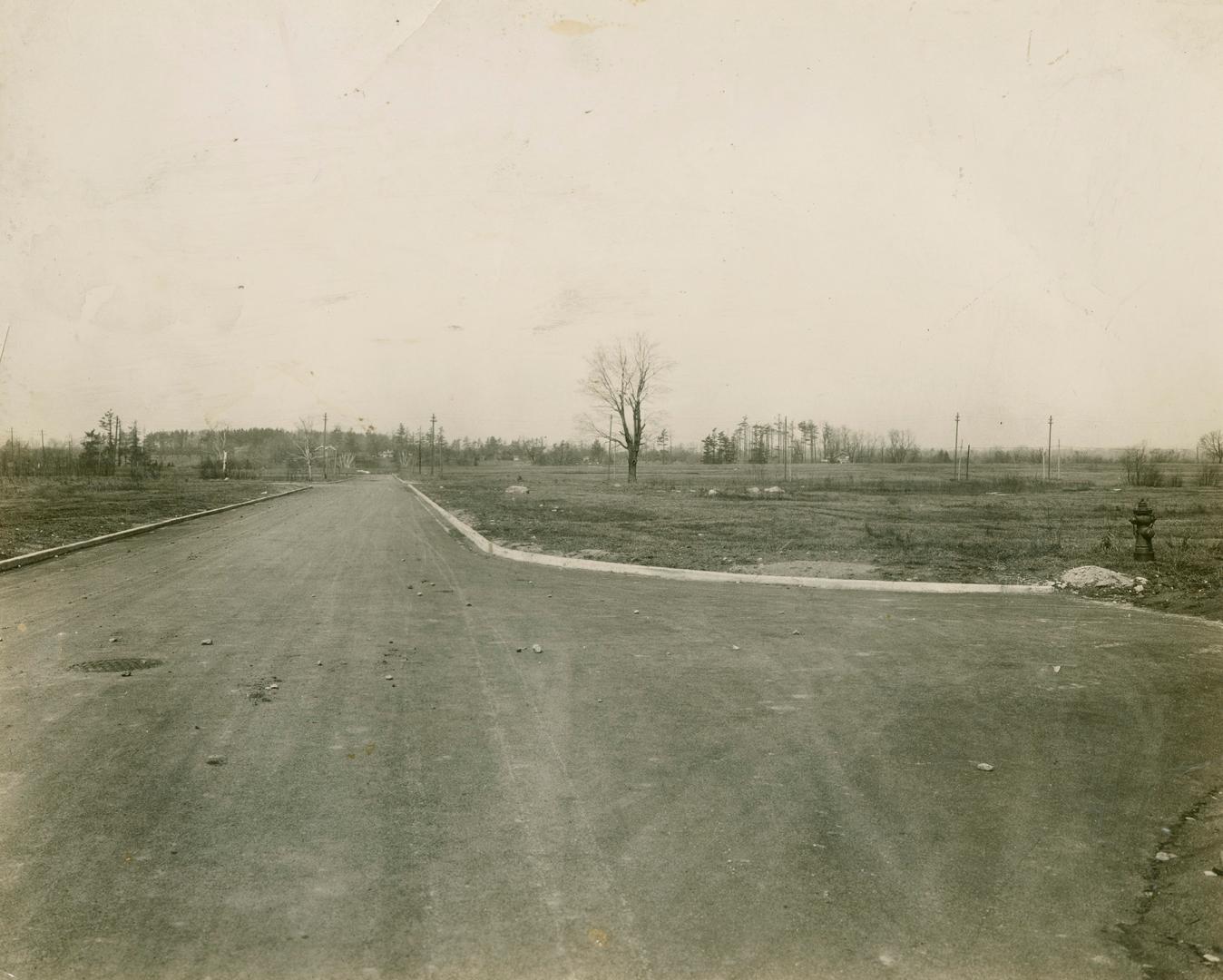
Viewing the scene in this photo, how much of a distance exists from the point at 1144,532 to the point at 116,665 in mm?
14968

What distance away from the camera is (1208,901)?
3.38m

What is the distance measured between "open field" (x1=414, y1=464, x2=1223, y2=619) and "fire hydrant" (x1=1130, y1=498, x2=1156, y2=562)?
268 millimetres

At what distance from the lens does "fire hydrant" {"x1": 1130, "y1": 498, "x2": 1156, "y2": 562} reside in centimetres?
1385

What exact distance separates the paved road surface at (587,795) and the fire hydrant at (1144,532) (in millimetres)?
5592

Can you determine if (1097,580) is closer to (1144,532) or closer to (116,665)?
(1144,532)

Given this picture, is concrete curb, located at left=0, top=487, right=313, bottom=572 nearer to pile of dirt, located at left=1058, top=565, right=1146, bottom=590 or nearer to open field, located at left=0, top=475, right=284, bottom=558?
open field, located at left=0, top=475, right=284, bottom=558

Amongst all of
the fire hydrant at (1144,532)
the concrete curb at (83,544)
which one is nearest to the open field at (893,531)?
the fire hydrant at (1144,532)

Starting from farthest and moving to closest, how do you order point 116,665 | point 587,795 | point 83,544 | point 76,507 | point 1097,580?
point 76,507 → point 83,544 → point 1097,580 → point 116,665 → point 587,795

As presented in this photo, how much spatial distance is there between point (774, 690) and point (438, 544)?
503 inches

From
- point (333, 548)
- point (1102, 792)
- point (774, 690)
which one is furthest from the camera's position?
point (333, 548)

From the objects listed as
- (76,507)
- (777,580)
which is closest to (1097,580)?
(777,580)

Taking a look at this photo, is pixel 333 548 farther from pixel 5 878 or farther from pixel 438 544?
pixel 5 878

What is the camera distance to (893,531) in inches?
862

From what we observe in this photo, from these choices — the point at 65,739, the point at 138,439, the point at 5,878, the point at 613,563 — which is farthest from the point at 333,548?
the point at 138,439
